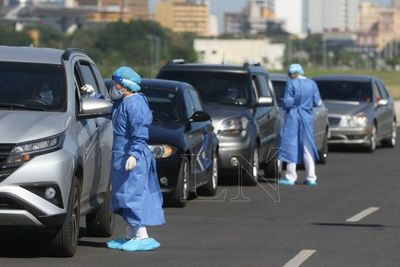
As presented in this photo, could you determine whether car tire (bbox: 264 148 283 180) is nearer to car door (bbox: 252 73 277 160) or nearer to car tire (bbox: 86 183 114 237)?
car door (bbox: 252 73 277 160)

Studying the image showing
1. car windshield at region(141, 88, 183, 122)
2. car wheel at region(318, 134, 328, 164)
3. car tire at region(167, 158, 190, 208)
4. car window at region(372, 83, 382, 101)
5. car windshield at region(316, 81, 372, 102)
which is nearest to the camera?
car tire at region(167, 158, 190, 208)

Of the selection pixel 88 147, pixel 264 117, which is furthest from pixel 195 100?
pixel 88 147

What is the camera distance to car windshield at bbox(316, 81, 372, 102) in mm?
27816

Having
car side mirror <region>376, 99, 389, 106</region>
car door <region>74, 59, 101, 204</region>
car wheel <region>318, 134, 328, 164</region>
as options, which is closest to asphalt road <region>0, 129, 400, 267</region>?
car door <region>74, 59, 101, 204</region>

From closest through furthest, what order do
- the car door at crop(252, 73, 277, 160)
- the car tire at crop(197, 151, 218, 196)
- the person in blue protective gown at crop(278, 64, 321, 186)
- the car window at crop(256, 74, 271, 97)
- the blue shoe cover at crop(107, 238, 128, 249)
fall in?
the blue shoe cover at crop(107, 238, 128, 249) → the car tire at crop(197, 151, 218, 196) → the person in blue protective gown at crop(278, 64, 321, 186) → the car door at crop(252, 73, 277, 160) → the car window at crop(256, 74, 271, 97)

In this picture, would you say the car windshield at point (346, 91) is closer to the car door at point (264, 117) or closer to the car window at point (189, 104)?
the car door at point (264, 117)

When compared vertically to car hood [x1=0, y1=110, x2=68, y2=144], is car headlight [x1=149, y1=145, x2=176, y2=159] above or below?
below

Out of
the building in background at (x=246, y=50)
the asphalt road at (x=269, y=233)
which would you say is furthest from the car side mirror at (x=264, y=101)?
the building in background at (x=246, y=50)

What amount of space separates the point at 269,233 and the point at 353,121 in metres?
14.0

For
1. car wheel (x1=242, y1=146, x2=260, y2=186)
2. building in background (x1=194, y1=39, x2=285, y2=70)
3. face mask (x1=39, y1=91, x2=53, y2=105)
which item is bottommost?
building in background (x1=194, y1=39, x2=285, y2=70)

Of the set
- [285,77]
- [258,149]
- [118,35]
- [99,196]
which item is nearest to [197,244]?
[99,196]

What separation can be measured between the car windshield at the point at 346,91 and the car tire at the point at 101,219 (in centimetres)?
1571

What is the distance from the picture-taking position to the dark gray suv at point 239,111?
18.5 meters

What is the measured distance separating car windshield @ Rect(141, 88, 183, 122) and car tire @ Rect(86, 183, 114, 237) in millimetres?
3853
